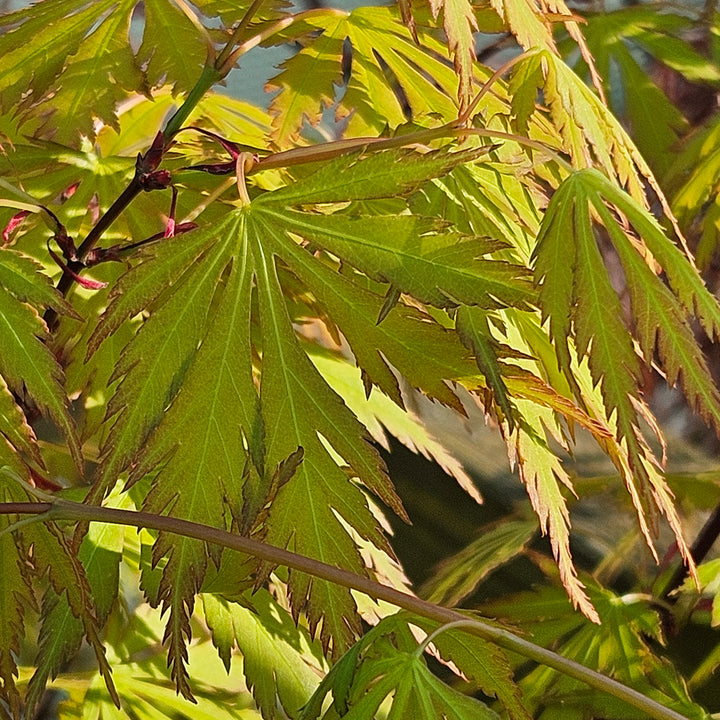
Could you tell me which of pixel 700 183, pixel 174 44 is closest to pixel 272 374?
pixel 174 44

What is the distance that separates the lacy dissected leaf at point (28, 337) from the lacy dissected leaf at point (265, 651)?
233mm

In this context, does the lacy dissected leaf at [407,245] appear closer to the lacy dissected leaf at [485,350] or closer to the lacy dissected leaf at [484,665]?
the lacy dissected leaf at [485,350]

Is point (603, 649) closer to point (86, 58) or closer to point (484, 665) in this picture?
point (484, 665)

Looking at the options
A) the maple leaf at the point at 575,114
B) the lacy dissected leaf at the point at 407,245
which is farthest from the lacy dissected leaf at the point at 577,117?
the lacy dissected leaf at the point at 407,245

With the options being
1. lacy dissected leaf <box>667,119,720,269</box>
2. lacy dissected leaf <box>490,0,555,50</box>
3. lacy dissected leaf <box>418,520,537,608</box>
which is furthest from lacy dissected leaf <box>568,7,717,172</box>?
lacy dissected leaf <box>490,0,555,50</box>

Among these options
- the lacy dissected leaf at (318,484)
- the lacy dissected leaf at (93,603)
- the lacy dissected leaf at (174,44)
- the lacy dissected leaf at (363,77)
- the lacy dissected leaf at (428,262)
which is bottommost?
the lacy dissected leaf at (93,603)

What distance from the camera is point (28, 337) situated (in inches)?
16.7

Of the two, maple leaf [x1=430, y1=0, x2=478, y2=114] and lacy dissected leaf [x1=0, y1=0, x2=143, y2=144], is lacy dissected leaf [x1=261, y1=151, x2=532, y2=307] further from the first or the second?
lacy dissected leaf [x1=0, y1=0, x2=143, y2=144]

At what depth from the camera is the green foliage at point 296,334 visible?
41cm

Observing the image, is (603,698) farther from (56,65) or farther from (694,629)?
(56,65)

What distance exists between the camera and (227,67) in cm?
51

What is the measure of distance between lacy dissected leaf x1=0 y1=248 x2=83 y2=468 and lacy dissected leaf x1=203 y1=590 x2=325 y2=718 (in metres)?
0.23

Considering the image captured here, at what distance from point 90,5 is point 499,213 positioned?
27 centimetres

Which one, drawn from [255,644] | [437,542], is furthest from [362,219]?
[437,542]
